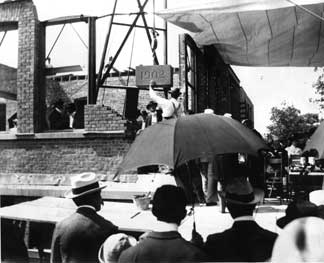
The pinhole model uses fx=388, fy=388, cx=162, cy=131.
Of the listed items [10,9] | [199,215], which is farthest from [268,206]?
[10,9]

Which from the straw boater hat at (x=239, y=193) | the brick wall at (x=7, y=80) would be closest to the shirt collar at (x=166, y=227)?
the straw boater hat at (x=239, y=193)

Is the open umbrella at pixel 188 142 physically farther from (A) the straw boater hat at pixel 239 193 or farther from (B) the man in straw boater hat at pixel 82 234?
(B) the man in straw boater hat at pixel 82 234

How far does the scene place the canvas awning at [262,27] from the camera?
5391 millimetres

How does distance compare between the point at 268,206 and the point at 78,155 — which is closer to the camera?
the point at 268,206

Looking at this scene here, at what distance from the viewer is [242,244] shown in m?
2.45

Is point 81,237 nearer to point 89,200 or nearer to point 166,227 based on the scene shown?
point 89,200

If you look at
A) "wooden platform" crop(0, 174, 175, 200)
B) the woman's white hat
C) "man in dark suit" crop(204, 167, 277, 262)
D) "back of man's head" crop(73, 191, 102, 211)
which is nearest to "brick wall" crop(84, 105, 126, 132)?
"wooden platform" crop(0, 174, 175, 200)

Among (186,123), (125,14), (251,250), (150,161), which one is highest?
(125,14)

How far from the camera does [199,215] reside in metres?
5.46

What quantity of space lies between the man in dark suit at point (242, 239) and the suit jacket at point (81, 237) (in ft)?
3.25

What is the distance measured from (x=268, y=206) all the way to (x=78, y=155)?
4.34 metres

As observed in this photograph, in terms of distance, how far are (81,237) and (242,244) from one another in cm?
131

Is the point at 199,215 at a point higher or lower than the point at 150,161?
lower

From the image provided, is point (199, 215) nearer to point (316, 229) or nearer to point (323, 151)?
point (323, 151)
